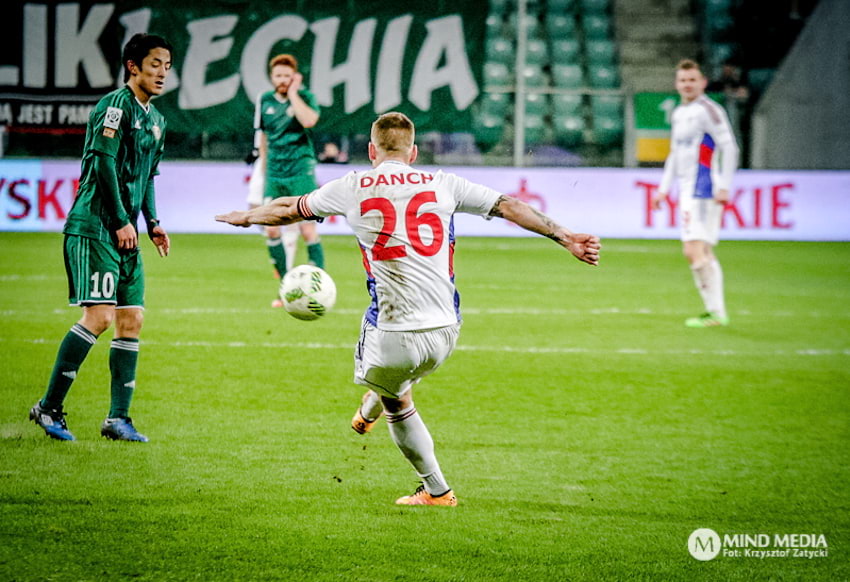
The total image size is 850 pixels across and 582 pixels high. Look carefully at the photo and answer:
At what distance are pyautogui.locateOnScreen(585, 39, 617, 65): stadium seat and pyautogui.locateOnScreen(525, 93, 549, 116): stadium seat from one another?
7.21ft

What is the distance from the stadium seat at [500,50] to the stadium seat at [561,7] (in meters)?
1.68

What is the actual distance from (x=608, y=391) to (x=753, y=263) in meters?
9.08

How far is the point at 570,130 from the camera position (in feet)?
75.2

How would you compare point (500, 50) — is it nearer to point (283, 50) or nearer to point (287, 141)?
point (283, 50)

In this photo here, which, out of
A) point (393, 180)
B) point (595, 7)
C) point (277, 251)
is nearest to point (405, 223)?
point (393, 180)

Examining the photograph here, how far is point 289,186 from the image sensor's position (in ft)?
35.4

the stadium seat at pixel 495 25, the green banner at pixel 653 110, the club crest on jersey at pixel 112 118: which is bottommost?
the club crest on jersey at pixel 112 118

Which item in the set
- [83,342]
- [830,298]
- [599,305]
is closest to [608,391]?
[83,342]

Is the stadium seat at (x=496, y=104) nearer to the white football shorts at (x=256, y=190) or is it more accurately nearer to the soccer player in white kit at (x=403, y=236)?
the white football shorts at (x=256, y=190)

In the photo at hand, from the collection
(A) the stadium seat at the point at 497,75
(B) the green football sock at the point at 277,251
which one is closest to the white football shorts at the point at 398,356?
(B) the green football sock at the point at 277,251

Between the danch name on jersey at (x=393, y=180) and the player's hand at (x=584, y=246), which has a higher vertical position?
the danch name on jersey at (x=393, y=180)

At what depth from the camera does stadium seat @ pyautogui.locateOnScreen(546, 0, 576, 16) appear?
1014 inches

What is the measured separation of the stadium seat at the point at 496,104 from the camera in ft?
76.8

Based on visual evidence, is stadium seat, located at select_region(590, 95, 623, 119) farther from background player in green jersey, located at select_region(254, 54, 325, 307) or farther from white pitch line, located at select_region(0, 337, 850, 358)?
white pitch line, located at select_region(0, 337, 850, 358)
